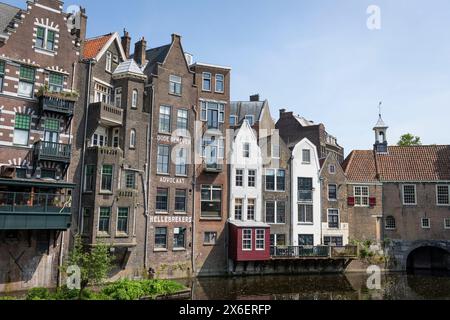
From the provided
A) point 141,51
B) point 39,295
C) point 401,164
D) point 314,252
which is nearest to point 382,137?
point 401,164

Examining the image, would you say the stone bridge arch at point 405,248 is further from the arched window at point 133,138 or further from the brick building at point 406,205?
the arched window at point 133,138

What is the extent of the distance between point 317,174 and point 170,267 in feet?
59.8

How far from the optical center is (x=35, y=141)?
29047 millimetres

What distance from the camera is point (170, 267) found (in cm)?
3566

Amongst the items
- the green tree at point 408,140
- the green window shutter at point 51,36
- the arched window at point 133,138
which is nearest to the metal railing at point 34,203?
the arched window at point 133,138

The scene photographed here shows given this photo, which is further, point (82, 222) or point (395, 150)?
point (395, 150)

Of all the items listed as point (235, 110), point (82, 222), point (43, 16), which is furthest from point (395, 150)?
point (43, 16)

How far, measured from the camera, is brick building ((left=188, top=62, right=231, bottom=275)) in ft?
125

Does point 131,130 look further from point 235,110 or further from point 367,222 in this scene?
point 367,222

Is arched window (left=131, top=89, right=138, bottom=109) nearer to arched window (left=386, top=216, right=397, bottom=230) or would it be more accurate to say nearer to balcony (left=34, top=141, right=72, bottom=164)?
balcony (left=34, top=141, right=72, bottom=164)

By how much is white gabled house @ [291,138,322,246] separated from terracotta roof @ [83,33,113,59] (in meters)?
20.8

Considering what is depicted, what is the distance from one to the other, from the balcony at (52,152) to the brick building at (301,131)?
31925mm

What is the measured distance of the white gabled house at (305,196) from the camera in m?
43.0
